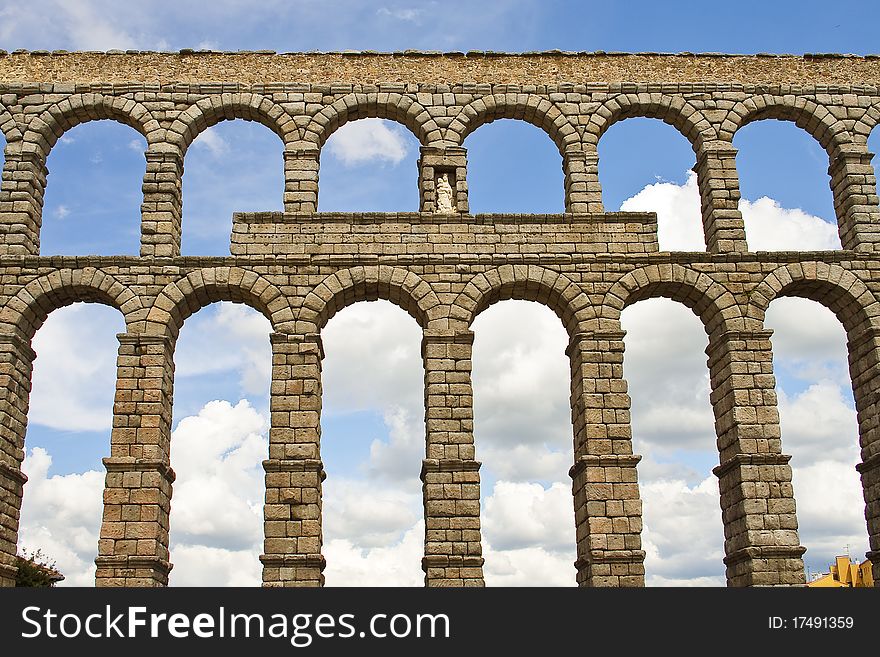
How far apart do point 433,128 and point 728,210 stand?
20.4 ft

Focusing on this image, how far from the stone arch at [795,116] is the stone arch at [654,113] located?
47cm

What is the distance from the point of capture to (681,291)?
1906cm

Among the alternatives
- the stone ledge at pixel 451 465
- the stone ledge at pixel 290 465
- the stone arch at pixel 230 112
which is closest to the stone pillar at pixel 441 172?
the stone arch at pixel 230 112

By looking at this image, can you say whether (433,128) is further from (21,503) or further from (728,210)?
(21,503)

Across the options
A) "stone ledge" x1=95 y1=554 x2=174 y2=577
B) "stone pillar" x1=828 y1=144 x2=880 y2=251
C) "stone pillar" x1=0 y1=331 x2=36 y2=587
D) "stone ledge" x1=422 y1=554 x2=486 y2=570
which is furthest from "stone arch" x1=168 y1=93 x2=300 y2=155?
"stone pillar" x1=828 y1=144 x2=880 y2=251

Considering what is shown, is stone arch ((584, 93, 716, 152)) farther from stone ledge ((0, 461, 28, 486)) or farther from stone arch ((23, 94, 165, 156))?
stone ledge ((0, 461, 28, 486))

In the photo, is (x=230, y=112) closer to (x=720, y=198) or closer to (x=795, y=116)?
(x=720, y=198)

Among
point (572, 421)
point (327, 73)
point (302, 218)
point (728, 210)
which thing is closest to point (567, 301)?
point (572, 421)

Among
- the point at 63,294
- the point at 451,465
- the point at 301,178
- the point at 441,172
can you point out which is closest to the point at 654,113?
the point at 441,172

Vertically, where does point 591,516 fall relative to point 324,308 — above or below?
below

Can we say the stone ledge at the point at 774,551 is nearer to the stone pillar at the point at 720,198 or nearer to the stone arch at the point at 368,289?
the stone pillar at the point at 720,198

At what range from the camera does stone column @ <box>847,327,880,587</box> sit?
59.5ft

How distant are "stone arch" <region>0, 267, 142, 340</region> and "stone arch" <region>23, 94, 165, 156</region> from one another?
3.13 m

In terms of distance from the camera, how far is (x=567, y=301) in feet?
61.1
